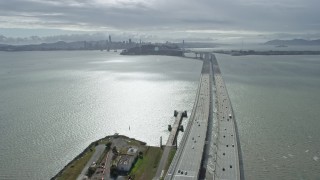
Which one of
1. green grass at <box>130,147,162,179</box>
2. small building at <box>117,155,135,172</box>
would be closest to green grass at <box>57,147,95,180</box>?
small building at <box>117,155,135,172</box>

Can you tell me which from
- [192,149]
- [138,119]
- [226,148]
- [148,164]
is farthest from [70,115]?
[226,148]

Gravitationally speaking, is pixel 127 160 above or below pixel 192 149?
below

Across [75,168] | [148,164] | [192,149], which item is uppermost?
[192,149]

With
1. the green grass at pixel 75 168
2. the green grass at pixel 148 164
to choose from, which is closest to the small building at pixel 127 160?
the green grass at pixel 148 164

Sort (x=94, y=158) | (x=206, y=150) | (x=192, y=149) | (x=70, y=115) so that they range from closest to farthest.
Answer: (x=94, y=158), (x=192, y=149), (x=206, y=150), (x=70, y=115)

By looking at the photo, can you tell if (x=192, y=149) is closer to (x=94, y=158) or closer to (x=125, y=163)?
(x=125, y=163)

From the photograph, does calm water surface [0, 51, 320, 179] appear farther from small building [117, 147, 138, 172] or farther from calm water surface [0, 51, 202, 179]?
small building [117, 147, 138, 172]

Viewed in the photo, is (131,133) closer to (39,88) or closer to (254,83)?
(39,88)
